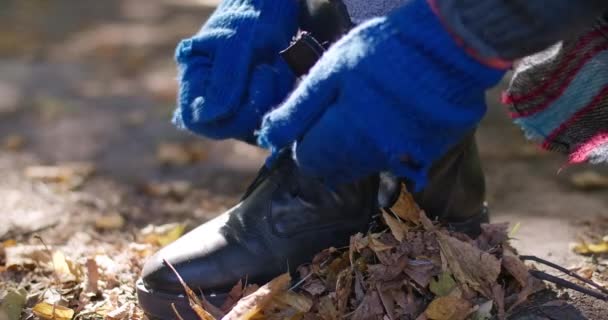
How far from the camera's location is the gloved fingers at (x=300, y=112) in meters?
1.02

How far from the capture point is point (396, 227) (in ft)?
4.17

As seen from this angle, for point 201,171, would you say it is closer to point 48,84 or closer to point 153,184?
point 153,184

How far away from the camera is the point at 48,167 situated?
2549 mm

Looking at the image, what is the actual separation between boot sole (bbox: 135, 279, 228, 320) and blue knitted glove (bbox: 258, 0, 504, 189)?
1.27ft

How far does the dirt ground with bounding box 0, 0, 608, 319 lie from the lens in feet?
6.31

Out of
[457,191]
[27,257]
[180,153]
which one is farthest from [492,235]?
[180,153]

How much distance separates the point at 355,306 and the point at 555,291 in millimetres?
368

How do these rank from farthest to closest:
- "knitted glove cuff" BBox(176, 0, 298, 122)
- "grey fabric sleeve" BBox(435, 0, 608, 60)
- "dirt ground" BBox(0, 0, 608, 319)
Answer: "dirt ground" BBox(0, 0, 608, 319)
"knitted glove cuff" BBox(176, 0, 298, 122)
"grey fabric sleeve" BBox(435, 0, 608, 60)

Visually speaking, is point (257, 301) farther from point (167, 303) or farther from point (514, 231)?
point (514, 231)

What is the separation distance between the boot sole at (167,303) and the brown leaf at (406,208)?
1.11 feet

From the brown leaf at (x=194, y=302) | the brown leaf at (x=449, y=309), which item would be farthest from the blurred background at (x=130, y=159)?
the brown leaf at (x=194, y=302)

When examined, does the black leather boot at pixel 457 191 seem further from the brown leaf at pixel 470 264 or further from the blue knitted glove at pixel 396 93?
the blue knitted glove at pixel 396 93

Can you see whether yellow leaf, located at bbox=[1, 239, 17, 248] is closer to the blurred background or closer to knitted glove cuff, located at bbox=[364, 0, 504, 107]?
the blurred background

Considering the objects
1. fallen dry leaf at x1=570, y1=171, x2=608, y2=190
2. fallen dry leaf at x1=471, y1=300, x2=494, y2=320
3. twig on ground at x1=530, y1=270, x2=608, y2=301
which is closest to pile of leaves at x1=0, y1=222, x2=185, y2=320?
fallen dry leaf at x1=471, y1=300, x2=494, y2=320
